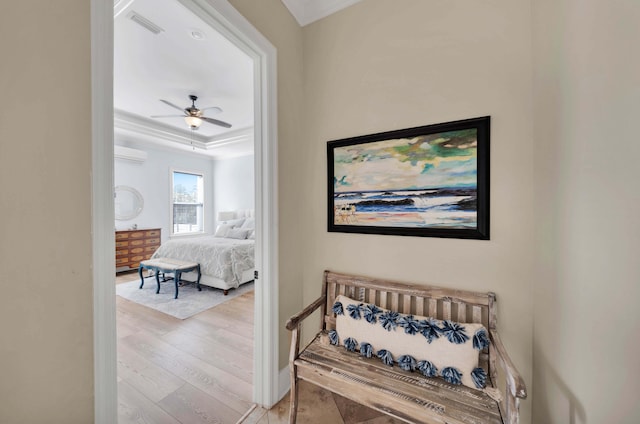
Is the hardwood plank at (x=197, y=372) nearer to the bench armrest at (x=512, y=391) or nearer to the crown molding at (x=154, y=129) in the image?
the bench armrest at (x=512, y=391)

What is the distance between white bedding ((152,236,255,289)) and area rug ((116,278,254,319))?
0.16 m

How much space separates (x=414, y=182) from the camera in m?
1.56

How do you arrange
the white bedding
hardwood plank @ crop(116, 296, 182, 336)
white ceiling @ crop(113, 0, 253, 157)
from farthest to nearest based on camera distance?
1. the white bedding
2. hardwood plank @ crop(116, 296, 182, 336)
3. white ceiling @ crop(113, 0, 253, 157)

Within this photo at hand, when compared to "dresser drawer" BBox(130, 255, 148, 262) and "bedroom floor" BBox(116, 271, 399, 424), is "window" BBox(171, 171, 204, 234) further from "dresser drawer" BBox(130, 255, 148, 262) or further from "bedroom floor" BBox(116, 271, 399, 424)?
"bedroom floor" BBox(116, 271, 399, 424)

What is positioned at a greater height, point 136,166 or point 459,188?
point 136,166

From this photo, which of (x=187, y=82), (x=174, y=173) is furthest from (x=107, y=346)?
(x=174, y=173)

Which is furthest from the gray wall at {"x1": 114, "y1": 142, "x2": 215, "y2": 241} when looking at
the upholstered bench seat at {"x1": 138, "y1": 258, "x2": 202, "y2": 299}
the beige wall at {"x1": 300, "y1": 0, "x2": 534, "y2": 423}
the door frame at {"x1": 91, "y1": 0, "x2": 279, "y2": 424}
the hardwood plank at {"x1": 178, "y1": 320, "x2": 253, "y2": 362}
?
the beige wall at {"x1": 300, "y1": 0, "x2": 534, "y2": 423}

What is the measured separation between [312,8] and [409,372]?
2.59 m

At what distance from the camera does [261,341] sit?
1660 mm

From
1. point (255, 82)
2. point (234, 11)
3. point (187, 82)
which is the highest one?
point (187, 82)

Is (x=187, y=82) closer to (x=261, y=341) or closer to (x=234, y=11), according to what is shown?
(x=234, y=11)

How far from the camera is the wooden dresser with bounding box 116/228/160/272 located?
487 cm

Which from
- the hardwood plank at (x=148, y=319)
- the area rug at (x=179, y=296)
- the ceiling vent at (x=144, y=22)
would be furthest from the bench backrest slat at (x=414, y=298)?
the ceiling vent at (x=144, y=22)

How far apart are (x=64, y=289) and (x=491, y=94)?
6.74 ft
